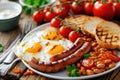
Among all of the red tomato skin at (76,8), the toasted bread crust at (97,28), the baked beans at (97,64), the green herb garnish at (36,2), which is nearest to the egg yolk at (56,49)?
the baked beans at (97,64)

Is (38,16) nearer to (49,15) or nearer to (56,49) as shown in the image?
(49,15)

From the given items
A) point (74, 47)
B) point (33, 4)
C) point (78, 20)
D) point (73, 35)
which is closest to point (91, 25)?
point (78, 20)

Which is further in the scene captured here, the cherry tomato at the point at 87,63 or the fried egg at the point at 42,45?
the fried egg at the point at 42,45

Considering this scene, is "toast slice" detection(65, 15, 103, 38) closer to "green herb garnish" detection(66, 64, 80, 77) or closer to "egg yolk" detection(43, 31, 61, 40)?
"egg yolk" detection(43, 31, 61, 40)

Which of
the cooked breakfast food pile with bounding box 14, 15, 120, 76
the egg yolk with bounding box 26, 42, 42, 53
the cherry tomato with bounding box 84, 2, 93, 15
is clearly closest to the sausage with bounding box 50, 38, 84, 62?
the cooked breakfast food pile with bounding box 14, 15, 120, 76

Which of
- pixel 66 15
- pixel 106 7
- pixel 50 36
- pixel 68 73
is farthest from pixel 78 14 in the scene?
pixel 68 73

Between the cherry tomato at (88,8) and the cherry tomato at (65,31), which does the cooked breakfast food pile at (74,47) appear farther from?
the cherry tomato at (88,8)

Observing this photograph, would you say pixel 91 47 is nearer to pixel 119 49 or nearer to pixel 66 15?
pixel 119 49
